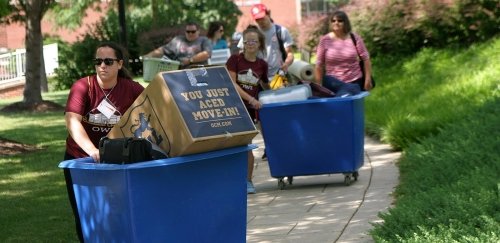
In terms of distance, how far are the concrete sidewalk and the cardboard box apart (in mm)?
2048

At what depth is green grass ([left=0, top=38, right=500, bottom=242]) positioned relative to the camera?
285 inches

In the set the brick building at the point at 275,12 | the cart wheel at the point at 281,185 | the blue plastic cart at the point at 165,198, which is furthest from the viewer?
the brick building at the point at 275,12

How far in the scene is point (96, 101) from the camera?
706 centimetres

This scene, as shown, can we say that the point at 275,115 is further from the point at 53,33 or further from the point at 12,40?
the point at 12,40

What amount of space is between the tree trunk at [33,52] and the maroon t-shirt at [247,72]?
12357 millimetres

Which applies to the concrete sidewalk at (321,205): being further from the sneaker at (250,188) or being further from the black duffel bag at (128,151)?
the black duffel bag at (128,151)

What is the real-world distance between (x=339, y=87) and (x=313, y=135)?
778mm

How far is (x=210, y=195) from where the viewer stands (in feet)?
20.7

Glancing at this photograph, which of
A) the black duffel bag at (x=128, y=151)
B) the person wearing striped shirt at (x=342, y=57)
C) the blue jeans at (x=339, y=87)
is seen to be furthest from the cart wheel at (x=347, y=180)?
the black duffel bag at (x=128, y=151)

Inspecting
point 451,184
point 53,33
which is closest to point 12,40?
point 53,33

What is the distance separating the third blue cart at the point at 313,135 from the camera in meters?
10.6

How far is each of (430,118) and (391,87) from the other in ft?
15.2

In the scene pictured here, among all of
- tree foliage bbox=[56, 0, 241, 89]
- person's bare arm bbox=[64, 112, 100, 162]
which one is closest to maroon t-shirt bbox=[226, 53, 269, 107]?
person's bare arm bbox=[64, 112, 100, 162]

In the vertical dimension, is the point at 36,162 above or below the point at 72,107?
below
